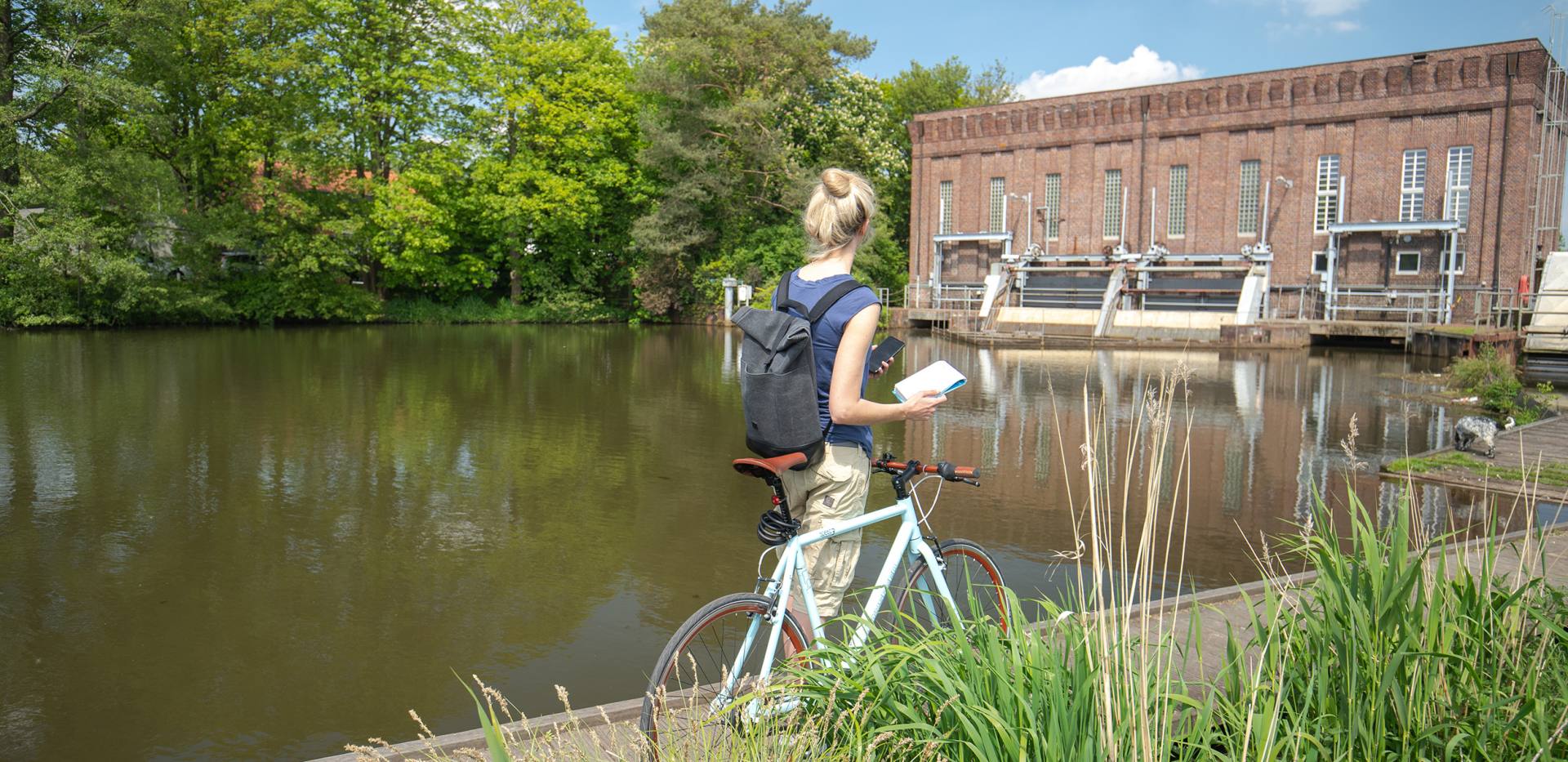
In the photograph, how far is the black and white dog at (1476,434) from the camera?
1055 centimetres

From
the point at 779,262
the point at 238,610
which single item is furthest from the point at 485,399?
the point at 779,262

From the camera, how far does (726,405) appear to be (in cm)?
1608

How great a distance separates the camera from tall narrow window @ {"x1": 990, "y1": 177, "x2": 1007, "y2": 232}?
47906 millimetres

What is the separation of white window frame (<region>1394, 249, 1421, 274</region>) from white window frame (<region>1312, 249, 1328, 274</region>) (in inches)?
92.3

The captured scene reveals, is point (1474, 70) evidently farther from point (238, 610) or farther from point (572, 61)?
point (238, 610)

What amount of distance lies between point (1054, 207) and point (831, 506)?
45.2 m

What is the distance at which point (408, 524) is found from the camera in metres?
8.16

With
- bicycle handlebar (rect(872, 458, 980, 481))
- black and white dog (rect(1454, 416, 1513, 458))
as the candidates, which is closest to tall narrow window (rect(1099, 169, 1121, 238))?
black and white dog (rect(1454, 416, 1513, 458))

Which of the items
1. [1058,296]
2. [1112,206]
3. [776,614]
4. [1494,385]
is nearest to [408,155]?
[1058,296]

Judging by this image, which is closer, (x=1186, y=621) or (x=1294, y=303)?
(x=1186, y=621)

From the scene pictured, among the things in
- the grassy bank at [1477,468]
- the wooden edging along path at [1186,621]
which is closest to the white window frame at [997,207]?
the grassy bank at [1477,468]

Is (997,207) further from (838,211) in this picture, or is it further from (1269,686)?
(1269,686)

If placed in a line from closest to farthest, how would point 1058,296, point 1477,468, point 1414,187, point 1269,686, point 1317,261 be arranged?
point 1269,686 → point 1477,468 → point 1414,187 → point 1317,261 → point 1058,296

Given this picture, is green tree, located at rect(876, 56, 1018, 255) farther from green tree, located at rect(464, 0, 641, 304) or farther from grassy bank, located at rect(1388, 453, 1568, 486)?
grassy bank, located at rect(1388, 453, 1568, 486)
